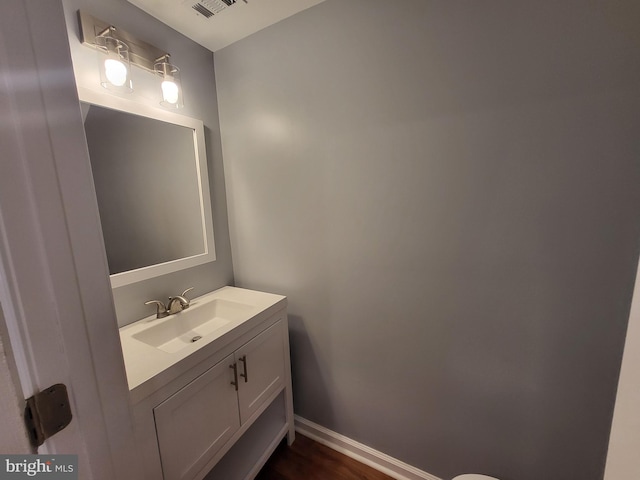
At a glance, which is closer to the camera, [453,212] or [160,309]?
[453,212]

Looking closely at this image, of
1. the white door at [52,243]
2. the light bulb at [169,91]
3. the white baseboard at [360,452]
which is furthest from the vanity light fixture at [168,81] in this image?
the white baseboard at [360,452]

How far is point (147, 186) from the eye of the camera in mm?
1354

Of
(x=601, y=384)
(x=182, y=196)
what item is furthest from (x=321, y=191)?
(x=601, y=384)

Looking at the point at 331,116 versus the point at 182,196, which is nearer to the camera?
the point at 331,116

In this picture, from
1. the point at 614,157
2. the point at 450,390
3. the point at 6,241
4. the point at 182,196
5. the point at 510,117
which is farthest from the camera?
the point at 182,196

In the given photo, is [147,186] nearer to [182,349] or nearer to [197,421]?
[182,349]

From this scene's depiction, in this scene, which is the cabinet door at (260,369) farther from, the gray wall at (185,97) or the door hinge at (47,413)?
the door hinge at (47,413)

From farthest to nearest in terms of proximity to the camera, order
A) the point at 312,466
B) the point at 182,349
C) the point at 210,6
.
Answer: the point at 312,466, the point at 210,6, the point at 182,349

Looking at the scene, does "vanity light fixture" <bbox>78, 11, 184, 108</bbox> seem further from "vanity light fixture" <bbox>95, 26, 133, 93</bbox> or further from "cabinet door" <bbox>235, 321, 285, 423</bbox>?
"cabinet door" <bbox>235, 321, 285, 423</bbox>

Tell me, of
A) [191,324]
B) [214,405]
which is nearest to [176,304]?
[191,324]

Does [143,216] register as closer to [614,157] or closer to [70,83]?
[70,83]

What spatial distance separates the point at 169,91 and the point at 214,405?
1518mm

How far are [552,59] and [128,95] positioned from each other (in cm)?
173

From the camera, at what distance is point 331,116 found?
1308mm
